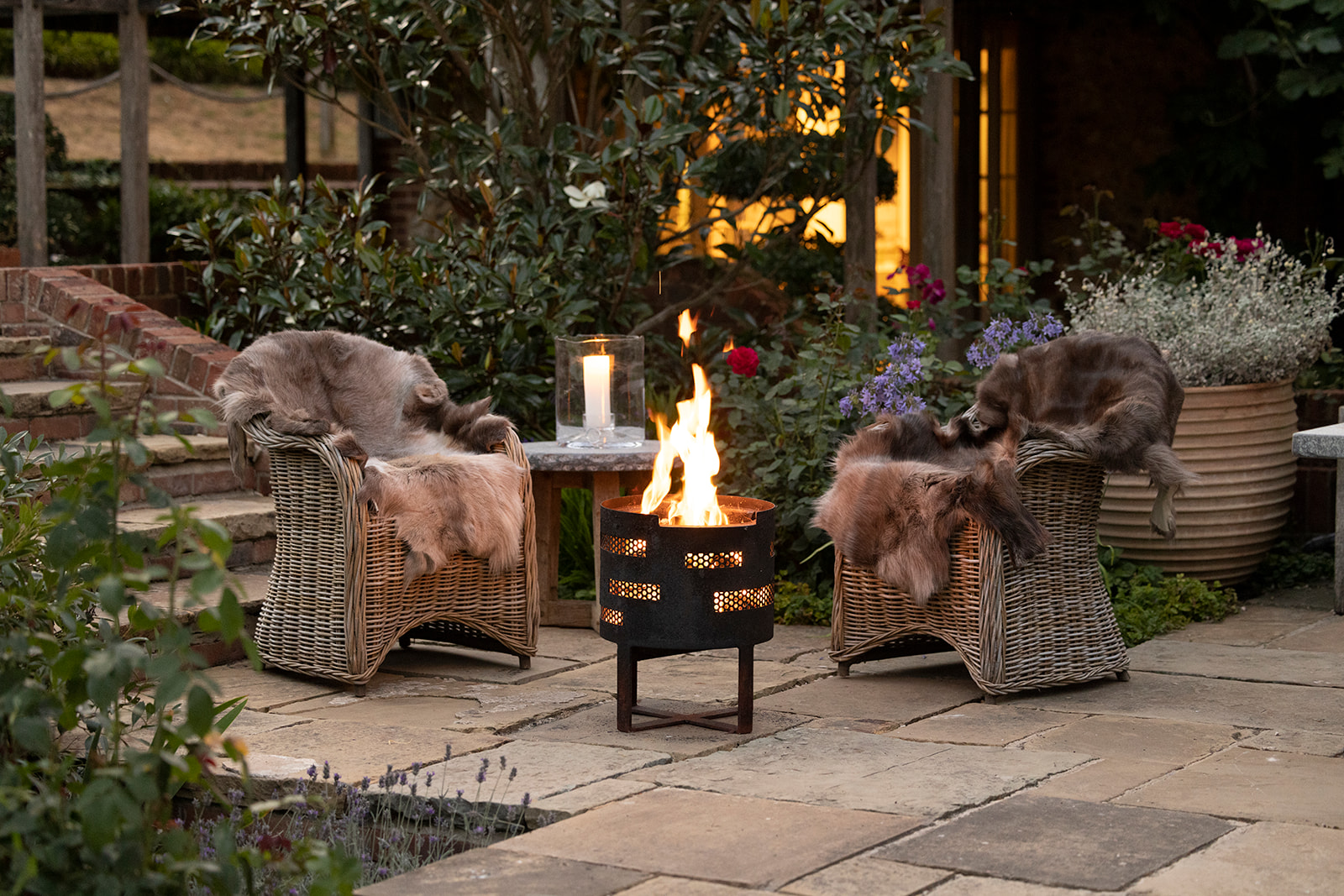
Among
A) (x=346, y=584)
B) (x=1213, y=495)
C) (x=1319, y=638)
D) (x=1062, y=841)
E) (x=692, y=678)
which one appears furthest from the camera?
(x=1213, y=495)

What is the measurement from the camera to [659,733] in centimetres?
383

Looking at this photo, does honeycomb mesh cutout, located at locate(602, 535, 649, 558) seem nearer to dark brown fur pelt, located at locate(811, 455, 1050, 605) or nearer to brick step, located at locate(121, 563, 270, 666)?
dark brown fur pelt, located at locate(811, 455, 1050, 605)

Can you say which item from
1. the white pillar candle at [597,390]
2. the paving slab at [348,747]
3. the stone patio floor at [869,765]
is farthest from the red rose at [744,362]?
the paving slab at [348,747]

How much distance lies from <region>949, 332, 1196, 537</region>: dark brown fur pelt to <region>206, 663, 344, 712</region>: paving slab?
1876mm

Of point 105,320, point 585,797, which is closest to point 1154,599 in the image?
point 585,797

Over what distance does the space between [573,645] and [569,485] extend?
0.53 meters

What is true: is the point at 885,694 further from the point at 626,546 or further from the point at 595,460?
the point at 595,460

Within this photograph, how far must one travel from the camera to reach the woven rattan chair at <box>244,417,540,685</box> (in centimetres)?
417

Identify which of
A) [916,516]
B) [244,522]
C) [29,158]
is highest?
[29,158]

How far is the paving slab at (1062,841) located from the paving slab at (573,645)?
5.87 ft

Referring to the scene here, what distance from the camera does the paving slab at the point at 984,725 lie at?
3746 millimetres

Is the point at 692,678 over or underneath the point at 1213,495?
underneath

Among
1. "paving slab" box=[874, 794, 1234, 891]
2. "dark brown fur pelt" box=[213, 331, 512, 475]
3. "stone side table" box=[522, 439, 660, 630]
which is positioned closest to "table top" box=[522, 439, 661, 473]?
"stone side table" box=[522, 439, 660, 630]

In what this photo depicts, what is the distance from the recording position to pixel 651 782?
336 cm
